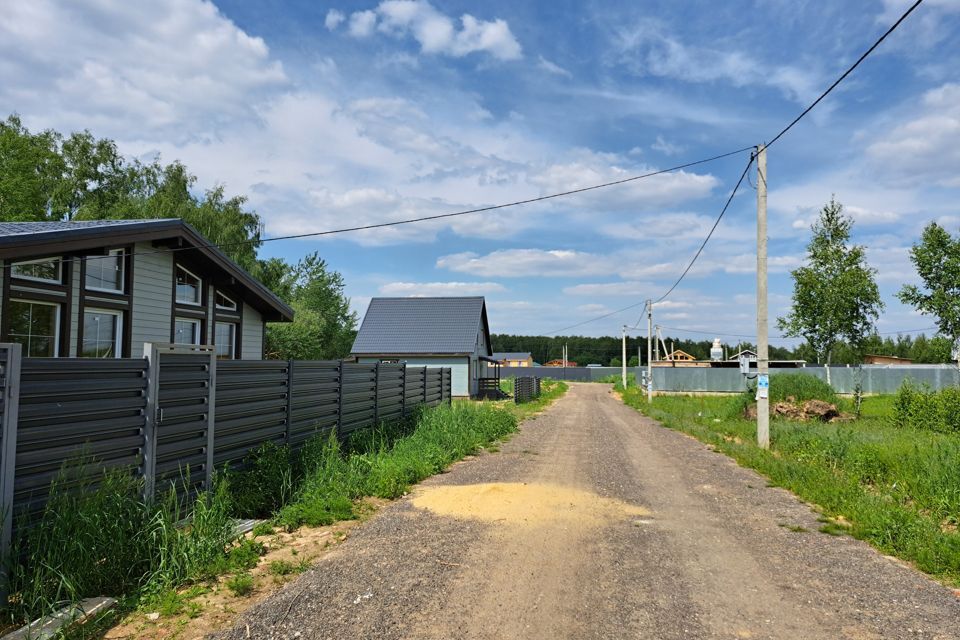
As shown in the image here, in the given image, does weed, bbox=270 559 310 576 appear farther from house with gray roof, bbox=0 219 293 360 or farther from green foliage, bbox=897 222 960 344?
green foliage, bbox=897 222 960 344

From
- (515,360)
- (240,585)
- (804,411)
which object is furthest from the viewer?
(515,360)

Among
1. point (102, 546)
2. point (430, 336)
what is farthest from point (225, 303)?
point (430, 336)

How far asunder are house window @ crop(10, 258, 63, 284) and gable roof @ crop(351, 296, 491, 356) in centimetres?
2220

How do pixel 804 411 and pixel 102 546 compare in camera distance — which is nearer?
pixel 102 546

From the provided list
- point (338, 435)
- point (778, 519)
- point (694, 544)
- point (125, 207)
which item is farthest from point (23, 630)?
point (125, 207)

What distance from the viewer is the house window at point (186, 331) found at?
13.1m

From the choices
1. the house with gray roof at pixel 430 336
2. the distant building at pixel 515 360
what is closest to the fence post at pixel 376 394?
the house with gray roof at pixel 430 336

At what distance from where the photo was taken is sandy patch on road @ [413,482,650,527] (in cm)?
674

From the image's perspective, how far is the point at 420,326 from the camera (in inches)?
1334

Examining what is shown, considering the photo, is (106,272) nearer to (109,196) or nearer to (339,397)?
(339,397)

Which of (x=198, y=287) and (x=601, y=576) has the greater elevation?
(x=198, y=287)

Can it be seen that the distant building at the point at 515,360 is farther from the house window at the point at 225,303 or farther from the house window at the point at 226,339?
the house window at the point at 225,303

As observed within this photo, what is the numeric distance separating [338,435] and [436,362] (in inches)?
883

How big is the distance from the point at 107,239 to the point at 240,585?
812 centimetres
